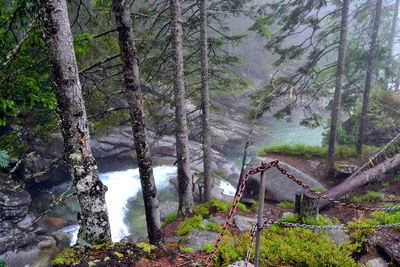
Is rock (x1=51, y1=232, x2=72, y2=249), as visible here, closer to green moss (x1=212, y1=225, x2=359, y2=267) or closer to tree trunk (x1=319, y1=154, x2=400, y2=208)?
green moss (x1=212, y1=225, x2=359, y2=267)

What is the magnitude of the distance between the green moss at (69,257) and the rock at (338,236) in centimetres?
656

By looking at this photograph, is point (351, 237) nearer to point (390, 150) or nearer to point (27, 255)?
point (390, 150)

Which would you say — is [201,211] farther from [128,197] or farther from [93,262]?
[128,197]

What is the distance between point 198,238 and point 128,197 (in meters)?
12.1

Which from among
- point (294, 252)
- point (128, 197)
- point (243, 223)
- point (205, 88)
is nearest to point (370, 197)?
point (243, 223)

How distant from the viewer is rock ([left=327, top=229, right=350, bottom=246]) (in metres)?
7.20

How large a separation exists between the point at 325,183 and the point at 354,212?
455 cm

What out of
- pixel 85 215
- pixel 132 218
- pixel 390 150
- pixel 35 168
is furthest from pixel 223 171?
pixel 85 215

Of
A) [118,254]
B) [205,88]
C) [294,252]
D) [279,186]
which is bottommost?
[294,252]

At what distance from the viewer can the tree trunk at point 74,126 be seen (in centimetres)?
424

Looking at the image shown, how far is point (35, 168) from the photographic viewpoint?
675 inches

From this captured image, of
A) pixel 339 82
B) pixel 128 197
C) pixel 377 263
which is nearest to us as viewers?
pixel 377 263

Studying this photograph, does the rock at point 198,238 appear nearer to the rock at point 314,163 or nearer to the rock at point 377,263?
the rock at point 377,263

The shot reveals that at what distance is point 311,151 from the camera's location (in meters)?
18.6
